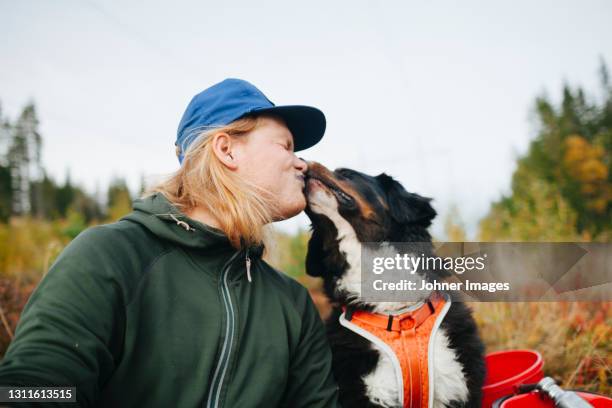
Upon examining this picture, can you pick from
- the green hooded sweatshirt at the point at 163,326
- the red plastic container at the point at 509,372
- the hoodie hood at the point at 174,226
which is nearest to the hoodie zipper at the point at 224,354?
the green hooded sweatshirt at the point at 163,326

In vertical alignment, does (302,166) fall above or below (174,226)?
above

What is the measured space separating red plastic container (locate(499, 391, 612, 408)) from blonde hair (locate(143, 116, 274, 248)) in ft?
4.98

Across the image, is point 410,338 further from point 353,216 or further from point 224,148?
point 224,148

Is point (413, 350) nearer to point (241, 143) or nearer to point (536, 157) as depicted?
point (241, 143)

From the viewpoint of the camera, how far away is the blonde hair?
1.82 meters

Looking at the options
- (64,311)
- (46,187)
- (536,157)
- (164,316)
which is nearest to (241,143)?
(164,316)

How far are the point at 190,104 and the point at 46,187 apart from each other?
171 feet

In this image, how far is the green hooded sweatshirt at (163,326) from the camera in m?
1.15

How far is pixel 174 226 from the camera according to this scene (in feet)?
5.58

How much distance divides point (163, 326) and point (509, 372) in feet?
8.38

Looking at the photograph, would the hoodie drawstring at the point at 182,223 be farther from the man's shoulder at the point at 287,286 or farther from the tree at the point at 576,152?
the tree at the point at 576,152

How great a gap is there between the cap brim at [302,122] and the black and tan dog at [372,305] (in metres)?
0.19

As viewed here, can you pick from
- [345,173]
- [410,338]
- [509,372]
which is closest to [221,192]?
[345,173]

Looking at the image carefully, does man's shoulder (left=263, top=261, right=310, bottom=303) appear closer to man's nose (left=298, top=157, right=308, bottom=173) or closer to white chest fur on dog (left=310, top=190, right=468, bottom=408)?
white chest fur on dog (left=310, top=190, right=468, bottom=408)
